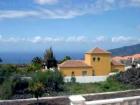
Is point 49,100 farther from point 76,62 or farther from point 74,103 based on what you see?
point 76,62

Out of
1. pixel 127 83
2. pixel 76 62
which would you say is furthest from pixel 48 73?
pixel 76 62

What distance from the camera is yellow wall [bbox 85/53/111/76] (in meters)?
42.9

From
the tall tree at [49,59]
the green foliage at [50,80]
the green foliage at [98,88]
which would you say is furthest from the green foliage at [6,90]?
the tall tree at [49,59]

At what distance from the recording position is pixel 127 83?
28.1 meters

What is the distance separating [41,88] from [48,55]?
94.0ft

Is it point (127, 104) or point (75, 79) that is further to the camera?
point (75, 79)

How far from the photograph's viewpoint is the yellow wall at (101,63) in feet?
141

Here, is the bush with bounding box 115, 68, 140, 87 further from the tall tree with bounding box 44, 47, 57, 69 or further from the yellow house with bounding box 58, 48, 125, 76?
the tall tree with bounding box 44, 47, 57, 69

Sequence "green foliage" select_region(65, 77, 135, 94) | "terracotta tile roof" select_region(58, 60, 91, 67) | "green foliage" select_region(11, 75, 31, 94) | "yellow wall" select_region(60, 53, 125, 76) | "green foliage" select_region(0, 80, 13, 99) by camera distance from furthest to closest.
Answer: "yellow wall" select_region(60, 53, 125, 76) < "terracotta tile roof" select_region(58, 60, 91, 67) < "green foliage" select_region(65, 77, 135, 94) < "green foliage" select_region(11, 75, 31, 94) < "green foliage" select_region(0, 80, 13, 99)

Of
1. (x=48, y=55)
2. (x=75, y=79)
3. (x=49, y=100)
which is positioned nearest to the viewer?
(x=49, y=100)

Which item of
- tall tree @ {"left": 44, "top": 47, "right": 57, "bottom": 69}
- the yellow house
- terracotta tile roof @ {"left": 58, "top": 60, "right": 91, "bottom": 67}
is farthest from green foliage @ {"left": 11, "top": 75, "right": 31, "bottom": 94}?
tall tree @ {"left": 44, "top": 47, "right": 57, "bottom": 69}

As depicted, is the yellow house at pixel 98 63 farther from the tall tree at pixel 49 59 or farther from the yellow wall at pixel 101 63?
the tall tree at pixel 49 59

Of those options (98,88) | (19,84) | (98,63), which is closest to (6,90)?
(19,84)

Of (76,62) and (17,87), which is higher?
(76,62)
